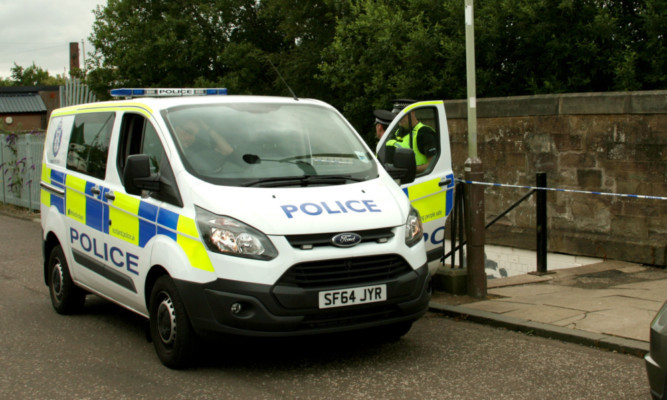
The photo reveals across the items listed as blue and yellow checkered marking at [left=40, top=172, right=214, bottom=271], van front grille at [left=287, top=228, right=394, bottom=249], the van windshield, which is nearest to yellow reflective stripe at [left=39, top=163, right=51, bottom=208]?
blue and yellow checkered marking at [left=40, top=172, right=214, bottom=271]

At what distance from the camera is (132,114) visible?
6574mm

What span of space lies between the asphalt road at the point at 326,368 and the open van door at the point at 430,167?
0.93 meters

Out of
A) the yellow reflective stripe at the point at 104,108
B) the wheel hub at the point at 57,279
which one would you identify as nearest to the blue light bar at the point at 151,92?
the yellow reflective stripe at the point at 104,108

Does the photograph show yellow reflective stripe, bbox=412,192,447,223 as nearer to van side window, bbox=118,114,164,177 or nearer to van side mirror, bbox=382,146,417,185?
van side mirror, bbox=382,146,417,185

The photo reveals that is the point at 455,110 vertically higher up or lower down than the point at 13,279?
higher up

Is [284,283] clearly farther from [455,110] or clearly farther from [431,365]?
[455,110]

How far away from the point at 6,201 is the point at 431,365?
17.8 metres

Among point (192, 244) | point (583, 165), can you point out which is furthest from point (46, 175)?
point (583, 165)

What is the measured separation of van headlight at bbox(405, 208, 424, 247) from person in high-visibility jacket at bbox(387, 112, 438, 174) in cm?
187

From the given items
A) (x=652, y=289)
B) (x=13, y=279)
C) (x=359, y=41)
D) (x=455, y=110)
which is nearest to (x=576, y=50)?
(x=455, y=110)

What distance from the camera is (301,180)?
5.76 m

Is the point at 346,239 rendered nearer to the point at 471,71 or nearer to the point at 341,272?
the point at 341,272

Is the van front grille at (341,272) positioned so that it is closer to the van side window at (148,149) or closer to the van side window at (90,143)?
the van side window at (148,149)

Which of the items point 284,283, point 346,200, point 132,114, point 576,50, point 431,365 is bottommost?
point 431,365
